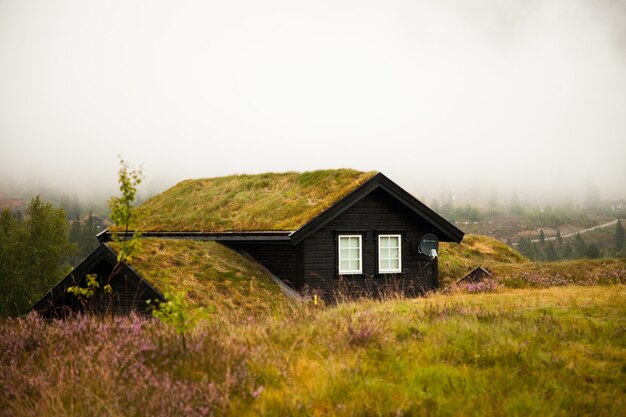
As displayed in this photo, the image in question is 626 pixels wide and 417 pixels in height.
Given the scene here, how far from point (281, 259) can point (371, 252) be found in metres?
3.45

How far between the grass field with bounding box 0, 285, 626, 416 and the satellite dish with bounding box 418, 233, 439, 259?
1492 centimetres

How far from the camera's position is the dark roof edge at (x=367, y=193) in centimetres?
2283

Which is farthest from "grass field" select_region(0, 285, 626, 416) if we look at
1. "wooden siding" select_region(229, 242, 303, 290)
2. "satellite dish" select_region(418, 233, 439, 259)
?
"satellite dish" select_region(418, 233, 439, 259)

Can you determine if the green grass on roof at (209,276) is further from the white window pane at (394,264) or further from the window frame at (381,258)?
the white window pane at (394,264)

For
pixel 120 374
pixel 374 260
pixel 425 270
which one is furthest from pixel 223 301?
pixel 120 374

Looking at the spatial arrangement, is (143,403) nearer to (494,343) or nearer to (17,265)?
(494,343)

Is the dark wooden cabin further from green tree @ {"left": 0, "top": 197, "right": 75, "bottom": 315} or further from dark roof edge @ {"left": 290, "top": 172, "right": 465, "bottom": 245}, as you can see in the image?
green tree @ {"left": 0, "top": 197, "right": 75, "bottom": 315}

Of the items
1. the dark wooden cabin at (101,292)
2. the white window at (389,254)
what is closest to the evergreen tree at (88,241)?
the dark wooden cabin at (101,292)

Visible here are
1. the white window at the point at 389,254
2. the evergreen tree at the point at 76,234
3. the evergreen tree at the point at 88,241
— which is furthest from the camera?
the evergreen tree at the point at 76,234

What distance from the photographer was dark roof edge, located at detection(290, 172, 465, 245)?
2283 cm

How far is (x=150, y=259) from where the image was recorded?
69.4 feet

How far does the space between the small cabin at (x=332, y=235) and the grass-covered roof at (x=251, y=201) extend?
6 cm

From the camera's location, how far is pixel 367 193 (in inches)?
958

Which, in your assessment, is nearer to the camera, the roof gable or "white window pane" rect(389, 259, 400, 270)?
the roof gable
